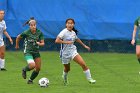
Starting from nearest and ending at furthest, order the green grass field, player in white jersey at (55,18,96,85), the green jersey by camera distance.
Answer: the green grass field
player in white jersey at (55,18,96,85)
the green jersey

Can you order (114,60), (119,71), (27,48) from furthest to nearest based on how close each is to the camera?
1. (114,60)
2. (119,71)
3. (27,48)

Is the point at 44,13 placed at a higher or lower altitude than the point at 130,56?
higher

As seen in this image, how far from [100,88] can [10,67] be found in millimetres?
6745

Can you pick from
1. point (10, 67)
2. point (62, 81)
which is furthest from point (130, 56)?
point (62, 81)

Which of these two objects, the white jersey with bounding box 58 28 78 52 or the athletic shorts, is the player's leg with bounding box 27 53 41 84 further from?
the white jersey with bounding box 58 28 78 52

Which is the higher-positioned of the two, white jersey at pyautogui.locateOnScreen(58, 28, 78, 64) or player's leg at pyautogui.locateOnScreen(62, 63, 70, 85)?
white jersey at pyautogui.locateOnScreen(58, 28, 78, 64)

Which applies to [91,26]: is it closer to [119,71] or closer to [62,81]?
[119,71]

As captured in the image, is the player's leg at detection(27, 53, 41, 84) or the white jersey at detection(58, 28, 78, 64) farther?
the player's leg at detection(27, 53, 41, 84)

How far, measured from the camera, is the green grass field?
15219 mm

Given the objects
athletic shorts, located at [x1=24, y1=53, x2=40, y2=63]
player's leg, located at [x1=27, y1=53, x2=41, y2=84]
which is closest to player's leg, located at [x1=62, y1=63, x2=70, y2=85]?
player's leg, located at [x1=27, y1=53, x2=41, y2=84]

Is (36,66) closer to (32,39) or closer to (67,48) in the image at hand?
(32,39)

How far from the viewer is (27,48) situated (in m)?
16.4

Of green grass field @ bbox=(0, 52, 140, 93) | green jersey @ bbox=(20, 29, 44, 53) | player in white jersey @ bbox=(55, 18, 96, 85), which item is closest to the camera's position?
green grass field @ bbox=(0, 52, 140, 93)

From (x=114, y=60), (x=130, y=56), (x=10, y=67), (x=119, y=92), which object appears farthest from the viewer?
(x=130, y=56)
